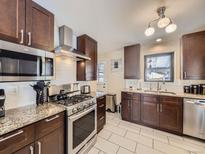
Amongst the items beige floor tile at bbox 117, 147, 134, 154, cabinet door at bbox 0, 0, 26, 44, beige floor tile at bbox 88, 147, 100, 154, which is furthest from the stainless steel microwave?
beige floor tile at bbox 117, 147, 134, 154

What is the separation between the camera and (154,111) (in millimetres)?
3002

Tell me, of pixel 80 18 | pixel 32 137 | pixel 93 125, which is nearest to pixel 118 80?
pixel 93 125

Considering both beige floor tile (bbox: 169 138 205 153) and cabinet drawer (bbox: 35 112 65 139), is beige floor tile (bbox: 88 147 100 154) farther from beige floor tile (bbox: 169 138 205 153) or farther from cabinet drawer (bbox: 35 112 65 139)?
beige floor tile (bbox: 169 138 205 153)

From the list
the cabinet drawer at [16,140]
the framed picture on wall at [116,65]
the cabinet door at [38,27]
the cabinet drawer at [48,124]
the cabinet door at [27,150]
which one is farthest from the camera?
the framed picture on wall at [116,65]

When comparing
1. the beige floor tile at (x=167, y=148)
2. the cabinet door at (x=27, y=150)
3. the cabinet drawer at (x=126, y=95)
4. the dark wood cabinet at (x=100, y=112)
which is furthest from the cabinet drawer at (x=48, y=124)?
the cabinet drawer at (x=126, y=95)

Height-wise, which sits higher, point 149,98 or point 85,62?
point 85,62

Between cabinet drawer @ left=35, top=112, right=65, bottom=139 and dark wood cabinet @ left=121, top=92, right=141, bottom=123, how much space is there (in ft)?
7.46

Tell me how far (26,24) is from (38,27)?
18 cm

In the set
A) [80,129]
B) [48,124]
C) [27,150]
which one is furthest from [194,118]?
[27,150]

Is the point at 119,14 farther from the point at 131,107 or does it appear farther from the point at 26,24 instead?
the point at 131,107

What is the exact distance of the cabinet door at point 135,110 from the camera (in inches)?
129

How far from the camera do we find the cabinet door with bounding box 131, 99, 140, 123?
3.27 meters

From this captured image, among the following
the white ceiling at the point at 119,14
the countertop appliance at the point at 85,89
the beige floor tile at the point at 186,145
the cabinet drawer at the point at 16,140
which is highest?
the white ceiling at the point at 119,14

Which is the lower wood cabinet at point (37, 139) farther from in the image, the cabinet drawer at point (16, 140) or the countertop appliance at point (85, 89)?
the countertop appliance at point (85, 89)
